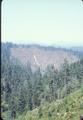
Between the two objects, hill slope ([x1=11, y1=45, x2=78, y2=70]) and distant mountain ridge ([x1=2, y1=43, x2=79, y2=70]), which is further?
distant mountain ridge ([x1=2, y1=43, x2=79, y2=70])

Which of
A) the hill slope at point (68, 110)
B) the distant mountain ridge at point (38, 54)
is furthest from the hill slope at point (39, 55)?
the hill slope at point (68, 110)

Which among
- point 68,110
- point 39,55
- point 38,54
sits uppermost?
point 68,110

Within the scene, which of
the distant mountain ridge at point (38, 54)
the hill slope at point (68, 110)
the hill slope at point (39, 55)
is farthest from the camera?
the distant mountain ridge at point (38, 54)

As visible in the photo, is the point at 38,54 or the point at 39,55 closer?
Answer: the point at 39,55

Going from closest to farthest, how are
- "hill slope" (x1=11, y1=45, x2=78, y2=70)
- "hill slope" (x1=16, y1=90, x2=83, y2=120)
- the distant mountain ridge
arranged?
"hill slope" (x1=16, y1=90, x2=83, y2=120), "hill slope" (x1=11, y1=45, x2=78, y2=70), the distant mountain ridge

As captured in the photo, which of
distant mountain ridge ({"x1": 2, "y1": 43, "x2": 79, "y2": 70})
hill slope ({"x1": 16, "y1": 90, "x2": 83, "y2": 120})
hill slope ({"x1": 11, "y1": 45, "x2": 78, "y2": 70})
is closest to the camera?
hill slope ({"x1": 16, "y1": 90, "x2": 83, "y2": 120})

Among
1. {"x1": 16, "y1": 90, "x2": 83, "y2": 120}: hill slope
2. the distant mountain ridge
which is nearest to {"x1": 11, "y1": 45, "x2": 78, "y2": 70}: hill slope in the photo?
the distant mountain ridge

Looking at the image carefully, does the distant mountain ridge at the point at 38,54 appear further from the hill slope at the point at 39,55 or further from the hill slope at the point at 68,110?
the hill slope at the point at 68,110

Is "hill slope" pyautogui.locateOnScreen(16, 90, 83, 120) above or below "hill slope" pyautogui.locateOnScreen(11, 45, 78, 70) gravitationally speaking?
above

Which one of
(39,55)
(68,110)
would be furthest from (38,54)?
(68,110)

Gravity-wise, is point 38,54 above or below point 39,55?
above

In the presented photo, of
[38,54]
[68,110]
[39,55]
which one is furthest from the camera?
[38,54]

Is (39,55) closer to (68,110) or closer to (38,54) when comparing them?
(38,54)

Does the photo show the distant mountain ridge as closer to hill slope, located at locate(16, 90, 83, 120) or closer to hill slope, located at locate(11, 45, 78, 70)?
hill slope, located at locate(11, 45, 78, 70)
